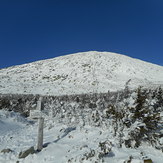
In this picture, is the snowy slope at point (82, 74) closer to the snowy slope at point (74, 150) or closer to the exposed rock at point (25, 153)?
the snowy slope at point (74, 150)

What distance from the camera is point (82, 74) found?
49.7 metres

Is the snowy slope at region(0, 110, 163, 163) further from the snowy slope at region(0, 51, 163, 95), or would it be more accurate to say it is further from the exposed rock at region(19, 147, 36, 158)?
the snowy slope at region(0, 51, 163, 95)

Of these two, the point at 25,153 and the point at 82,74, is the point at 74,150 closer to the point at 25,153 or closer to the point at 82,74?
the point at 25,153

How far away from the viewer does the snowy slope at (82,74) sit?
4112 centimetres

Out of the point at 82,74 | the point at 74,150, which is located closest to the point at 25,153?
the point at 74,150

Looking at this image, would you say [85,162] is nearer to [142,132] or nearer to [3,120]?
[142,132]

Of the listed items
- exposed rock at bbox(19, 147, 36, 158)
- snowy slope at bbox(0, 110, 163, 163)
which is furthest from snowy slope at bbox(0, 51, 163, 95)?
exposed rock at bbox(19, 147, 36, 158)

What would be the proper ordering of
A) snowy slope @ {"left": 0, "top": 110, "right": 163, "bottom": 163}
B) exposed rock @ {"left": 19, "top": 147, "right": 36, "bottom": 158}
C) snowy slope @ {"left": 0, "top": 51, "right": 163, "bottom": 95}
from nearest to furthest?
snowy slope @ {"left": 0, "top": 110, "right": 163, "bottom": 163} < exposed rock @ {"left": 19, "top": 147, "right": 36, "bottom": 158} < snowy slope @ {"left": 0, "top": 51, "right": 163, "bottom": 95}

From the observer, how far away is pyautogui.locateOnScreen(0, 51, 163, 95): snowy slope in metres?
41.1

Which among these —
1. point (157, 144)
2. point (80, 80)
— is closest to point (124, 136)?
point (157, 144)

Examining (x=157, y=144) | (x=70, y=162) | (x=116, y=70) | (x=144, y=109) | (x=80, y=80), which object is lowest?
(x=70, y=162)

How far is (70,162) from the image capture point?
483 cm

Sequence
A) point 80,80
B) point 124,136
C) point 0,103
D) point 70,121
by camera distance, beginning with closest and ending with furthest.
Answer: point 124,136 → point 70,121 → point 0,103 → point 80,80

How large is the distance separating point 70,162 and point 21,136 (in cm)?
508
